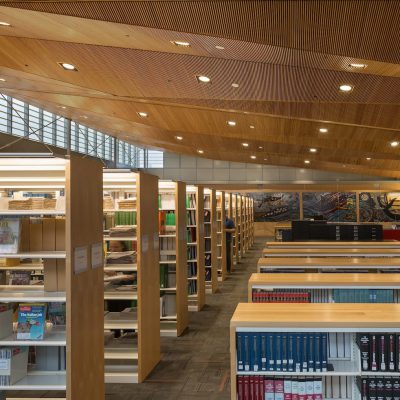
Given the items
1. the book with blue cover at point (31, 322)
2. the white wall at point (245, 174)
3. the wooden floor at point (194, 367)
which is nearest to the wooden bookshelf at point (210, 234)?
the wooden floor at point (194, 367)

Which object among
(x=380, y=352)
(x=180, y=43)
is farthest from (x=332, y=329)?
(x=180, y=43)

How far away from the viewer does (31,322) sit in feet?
17.5

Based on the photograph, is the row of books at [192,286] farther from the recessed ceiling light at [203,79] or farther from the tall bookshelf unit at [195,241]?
the recessed ceiling light at [203,79]

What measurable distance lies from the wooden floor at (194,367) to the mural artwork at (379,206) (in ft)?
66.9

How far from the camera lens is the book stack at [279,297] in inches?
247

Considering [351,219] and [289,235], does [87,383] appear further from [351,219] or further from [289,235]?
[351,219]

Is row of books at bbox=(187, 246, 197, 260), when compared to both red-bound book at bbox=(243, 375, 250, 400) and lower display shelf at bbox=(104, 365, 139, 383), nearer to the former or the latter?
lower display shelf at bbox=(104, 365, 139, 383)

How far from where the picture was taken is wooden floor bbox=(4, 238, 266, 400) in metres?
6.77

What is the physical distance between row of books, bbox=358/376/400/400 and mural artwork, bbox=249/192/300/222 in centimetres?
2933

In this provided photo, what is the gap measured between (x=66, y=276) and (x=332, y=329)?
218cm

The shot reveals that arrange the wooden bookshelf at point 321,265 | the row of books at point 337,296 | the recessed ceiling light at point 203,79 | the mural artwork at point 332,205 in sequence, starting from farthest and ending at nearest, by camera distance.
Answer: the mural artwork at point 332,205 < the wooden bookshelf at point 321,265 < the recessed ceiling light at point 203,79 < the row of books at point 337,296

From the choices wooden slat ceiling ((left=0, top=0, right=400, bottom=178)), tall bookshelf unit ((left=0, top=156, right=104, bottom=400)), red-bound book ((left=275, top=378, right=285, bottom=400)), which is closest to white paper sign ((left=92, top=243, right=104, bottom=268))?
tall bookshelf unit ((left=0, top=156, right=104, bottom=400))

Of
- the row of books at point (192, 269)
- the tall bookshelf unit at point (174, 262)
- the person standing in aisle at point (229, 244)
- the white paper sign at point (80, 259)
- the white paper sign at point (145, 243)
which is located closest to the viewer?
the white paper sign at point (80, 259)

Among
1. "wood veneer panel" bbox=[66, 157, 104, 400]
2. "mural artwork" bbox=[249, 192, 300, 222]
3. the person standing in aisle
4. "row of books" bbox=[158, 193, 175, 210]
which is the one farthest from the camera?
"mural artwork" bbox=[249, 192, 300, 222]
